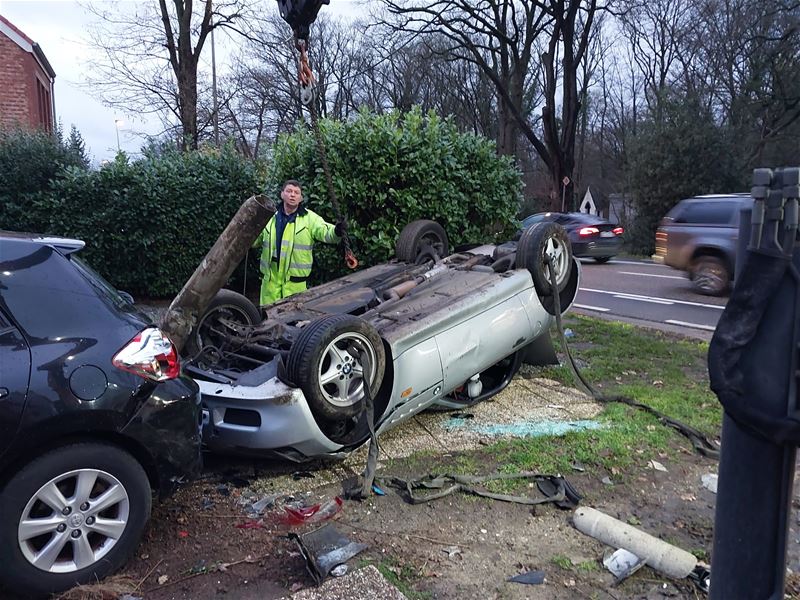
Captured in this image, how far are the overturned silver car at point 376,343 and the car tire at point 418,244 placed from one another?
1 cm

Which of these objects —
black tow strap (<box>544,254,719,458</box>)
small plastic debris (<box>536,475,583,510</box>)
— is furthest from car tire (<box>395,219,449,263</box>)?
small plastic debris (<box>536,475,583,510</box>)

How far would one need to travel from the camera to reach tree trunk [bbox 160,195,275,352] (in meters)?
4.44

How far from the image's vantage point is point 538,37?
28391mm

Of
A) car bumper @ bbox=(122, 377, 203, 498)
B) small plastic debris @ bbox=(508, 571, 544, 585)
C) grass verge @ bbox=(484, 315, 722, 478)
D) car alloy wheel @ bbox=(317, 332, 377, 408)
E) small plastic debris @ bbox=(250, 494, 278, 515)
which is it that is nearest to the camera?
small plastic debris @ bbox=(508, 571, 544, 585)

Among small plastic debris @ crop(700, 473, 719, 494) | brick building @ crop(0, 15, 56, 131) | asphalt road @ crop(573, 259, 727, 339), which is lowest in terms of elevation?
asphalt road @ crop(573, 259, 727, 339)

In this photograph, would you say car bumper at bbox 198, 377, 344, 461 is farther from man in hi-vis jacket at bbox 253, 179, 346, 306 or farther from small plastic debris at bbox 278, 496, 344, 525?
man in hi-vis jacket at bbox 253, 179, 346, 306

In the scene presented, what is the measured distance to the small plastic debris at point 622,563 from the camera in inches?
119

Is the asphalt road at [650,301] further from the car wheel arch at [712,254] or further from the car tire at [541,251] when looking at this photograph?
the car tire at [541,251]

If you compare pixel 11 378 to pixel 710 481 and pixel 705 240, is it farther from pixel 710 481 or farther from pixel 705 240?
pixel 705 240

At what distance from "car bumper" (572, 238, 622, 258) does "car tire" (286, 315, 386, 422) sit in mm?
15330

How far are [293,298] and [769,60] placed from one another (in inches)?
1059

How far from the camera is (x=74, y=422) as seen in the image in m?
2.86

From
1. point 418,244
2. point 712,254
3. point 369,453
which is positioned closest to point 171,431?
point 369,453

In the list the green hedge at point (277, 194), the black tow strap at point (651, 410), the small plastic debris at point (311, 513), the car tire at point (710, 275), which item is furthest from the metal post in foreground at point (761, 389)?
the car tire at point (710, 275)
